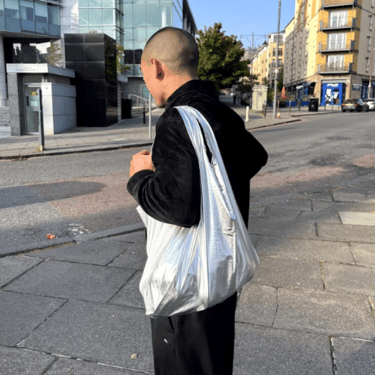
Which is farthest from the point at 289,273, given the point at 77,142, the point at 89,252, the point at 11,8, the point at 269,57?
the point at 269,57

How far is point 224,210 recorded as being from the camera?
143 centimetres

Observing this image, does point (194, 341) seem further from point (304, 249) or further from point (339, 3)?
point (339, 3)

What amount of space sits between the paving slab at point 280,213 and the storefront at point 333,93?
52766 millimetres

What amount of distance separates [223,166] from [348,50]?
195 ft

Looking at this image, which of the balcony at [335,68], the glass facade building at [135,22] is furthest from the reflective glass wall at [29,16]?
the balcony at [335,68]

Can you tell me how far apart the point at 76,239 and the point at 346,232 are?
10.8 feet

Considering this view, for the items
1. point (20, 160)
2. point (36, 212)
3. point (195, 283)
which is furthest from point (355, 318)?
point (20, 160)

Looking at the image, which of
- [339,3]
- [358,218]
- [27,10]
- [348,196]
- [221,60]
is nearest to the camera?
[358,218]

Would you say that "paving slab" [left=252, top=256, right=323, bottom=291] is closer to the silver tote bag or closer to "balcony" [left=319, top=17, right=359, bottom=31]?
the silver tote bag

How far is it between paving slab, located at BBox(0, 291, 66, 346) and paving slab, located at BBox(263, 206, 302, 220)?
335 centimetres

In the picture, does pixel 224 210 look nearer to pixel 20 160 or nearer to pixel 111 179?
pixel 111 179

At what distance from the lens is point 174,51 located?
5.11ft

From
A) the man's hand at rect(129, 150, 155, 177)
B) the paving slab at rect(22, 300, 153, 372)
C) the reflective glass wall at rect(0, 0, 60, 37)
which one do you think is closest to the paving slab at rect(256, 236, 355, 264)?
the paving slab at rect(22, 300, 153, 372)

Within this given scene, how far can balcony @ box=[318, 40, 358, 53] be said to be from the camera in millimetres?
54188
